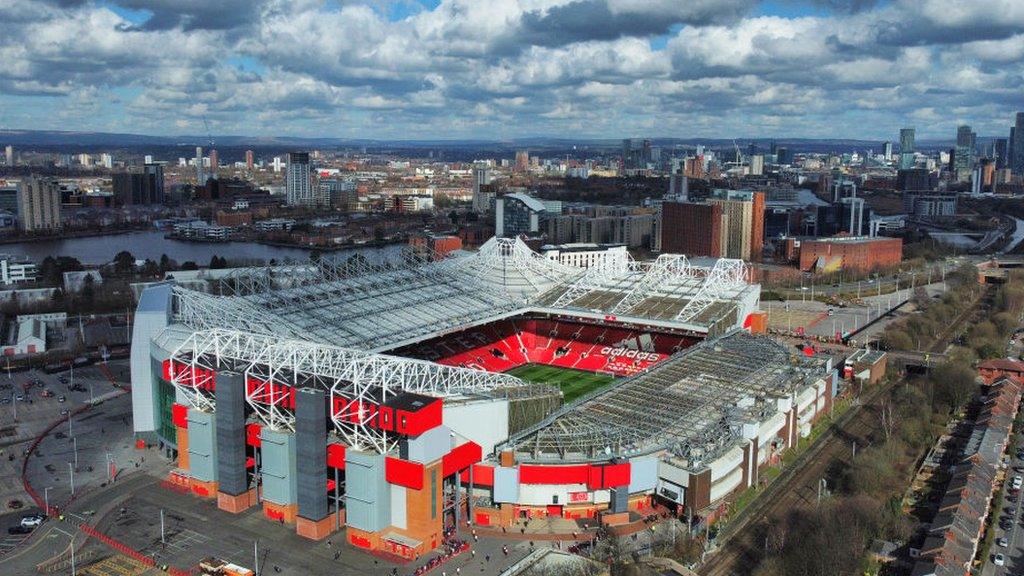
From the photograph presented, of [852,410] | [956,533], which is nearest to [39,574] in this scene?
[956,533]

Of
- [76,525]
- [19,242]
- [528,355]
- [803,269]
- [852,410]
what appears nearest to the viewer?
[76,525]

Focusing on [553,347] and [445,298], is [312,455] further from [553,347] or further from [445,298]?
[553,347]

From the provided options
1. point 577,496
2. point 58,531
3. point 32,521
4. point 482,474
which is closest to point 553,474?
point 577,496

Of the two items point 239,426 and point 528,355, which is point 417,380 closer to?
point 239,426

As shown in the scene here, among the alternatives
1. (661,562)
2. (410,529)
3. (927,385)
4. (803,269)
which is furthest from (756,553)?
(803,269)

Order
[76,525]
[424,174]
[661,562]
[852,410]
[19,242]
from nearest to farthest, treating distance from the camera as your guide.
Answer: [661,562] → [76,525] → [852,410] → [19,242] → [424,174]

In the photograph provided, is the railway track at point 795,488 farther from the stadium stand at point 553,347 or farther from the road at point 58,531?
the road at point 58,531

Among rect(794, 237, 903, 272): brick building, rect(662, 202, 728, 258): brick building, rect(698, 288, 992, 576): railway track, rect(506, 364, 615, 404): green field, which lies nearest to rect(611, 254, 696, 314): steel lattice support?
rect(506, 364, 615, 404): green field

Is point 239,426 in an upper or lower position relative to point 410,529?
upper

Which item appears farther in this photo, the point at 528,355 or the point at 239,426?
the point at 528,355
